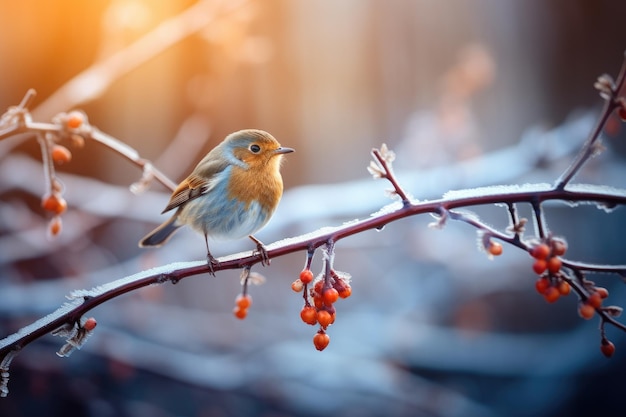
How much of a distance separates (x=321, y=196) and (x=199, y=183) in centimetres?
84

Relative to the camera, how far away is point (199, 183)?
948 mm

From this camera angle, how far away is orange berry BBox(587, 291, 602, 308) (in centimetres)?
56

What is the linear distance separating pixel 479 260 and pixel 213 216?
1.58 m

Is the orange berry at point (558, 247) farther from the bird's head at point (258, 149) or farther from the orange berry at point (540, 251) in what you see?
the bird's head at point (258, 149)

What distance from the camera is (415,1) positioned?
8.14 feet

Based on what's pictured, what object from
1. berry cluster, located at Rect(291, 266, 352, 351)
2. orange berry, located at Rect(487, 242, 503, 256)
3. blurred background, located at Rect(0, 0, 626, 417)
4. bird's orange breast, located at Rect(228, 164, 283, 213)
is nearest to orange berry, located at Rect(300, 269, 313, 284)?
berry cluster, located at Rect(291, 266, 352, 351)

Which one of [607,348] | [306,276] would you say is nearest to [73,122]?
[306,276]

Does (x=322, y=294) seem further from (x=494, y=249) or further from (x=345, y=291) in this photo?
(x=494, y=249)

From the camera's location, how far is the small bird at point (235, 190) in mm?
875

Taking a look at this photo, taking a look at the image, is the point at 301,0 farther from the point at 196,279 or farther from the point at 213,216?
the point at 213,216

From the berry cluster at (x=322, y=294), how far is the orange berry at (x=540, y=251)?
196mm

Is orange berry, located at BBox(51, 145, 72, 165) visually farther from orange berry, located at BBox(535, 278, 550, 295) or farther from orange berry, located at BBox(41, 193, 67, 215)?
orange berry, located at BBox(535, 278, 550, 295)

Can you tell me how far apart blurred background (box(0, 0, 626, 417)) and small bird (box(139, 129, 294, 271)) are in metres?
0.37

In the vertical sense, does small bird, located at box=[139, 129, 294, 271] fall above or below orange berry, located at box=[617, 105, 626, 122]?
above
